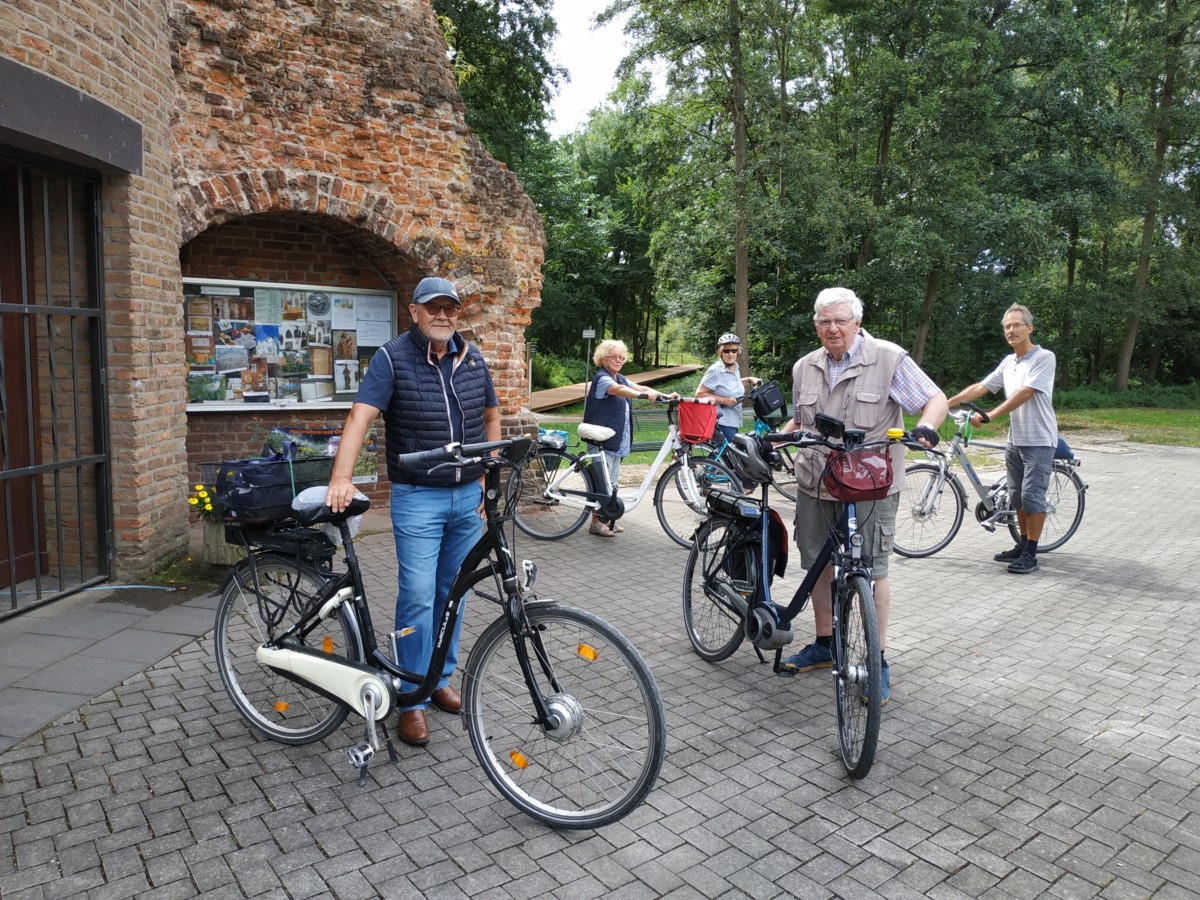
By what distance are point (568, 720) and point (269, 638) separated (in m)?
1.47

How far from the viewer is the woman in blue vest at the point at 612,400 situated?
802cm

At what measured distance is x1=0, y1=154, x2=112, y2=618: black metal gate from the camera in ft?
18.7

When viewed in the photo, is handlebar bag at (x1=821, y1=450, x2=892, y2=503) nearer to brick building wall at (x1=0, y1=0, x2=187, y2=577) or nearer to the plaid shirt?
the plaid shirt

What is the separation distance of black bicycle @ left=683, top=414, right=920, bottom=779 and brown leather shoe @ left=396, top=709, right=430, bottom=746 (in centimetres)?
170

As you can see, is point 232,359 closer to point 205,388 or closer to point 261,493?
point 205,388

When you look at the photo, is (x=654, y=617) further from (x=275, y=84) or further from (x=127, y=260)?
(x=275, y=84)

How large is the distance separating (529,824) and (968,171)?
74.4 ft

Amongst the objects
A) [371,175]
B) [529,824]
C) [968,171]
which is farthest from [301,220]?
[968,171]

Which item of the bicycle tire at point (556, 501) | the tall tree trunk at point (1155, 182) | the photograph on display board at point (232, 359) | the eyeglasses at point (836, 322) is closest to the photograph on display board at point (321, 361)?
the photograph on display board at point (232, 359)

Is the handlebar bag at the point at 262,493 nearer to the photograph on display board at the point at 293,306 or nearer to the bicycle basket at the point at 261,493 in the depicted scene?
the bicycle basket at the point at 261,493

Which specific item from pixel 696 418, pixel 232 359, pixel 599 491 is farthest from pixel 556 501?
pixel 232 359

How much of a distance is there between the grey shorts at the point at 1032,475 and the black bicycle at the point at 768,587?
3.42 m

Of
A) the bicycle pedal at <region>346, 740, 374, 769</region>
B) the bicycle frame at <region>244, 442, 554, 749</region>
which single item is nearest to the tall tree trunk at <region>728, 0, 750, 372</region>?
the bicycle frame at <region>244, 442, 554, 749</region>

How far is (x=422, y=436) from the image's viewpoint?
3.88 m
